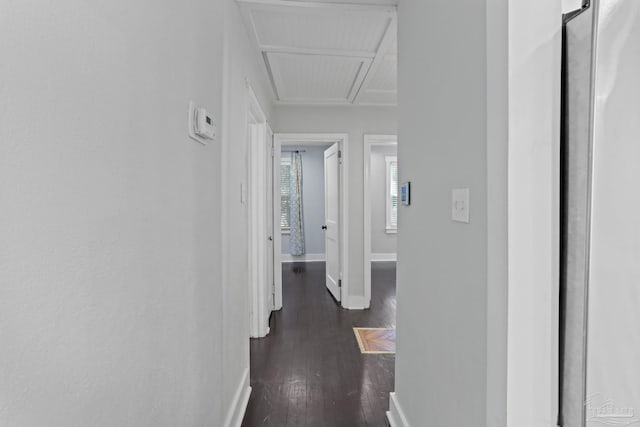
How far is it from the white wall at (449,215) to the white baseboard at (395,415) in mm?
10

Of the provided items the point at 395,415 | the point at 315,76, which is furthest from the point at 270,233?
the point at 395,415

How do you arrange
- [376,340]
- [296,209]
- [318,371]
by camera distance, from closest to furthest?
[318,371]
[376,340]
[296,209]

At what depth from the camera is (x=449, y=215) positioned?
50.9 inches

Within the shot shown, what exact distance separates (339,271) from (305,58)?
250 centimetres

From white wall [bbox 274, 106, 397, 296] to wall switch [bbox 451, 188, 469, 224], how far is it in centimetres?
292

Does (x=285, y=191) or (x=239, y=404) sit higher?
(x=285, y=191)

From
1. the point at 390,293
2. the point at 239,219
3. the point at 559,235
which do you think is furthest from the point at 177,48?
the point at 390,293

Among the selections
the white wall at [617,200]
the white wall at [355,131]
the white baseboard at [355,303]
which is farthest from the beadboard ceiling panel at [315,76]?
the white baseboard at [355,303]

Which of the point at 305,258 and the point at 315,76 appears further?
the point at 305,258

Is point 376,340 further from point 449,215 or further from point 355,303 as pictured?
point 449,215

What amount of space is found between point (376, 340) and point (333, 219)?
1.76 metres

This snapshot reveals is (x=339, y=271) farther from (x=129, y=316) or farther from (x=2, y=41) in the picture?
(x=2, y=41)

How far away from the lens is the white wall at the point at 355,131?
412 cm

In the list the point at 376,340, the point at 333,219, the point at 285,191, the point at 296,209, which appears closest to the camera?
the point at 376,340
